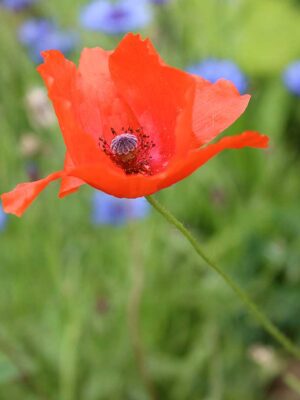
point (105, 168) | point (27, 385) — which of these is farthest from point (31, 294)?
point (105, 168)

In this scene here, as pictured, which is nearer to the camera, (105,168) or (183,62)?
(105,168)

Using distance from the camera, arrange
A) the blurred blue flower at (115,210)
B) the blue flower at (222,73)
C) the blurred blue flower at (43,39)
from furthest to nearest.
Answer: the blurred blue flower at (43,39), the blue flower at (222,73), the blurred blue flower at (115,210)

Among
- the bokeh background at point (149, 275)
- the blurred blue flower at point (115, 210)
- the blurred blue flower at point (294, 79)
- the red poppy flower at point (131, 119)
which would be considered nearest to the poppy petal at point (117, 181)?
the red poppy flower at point (131, 119)

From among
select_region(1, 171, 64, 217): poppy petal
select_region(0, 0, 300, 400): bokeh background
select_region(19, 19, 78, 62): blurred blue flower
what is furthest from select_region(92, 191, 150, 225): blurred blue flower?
select_region(1, 171, 64, 217): poppy petal

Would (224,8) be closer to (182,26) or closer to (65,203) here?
(182,26)

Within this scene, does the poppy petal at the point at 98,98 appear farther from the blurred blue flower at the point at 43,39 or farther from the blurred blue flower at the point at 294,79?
the blurred blue flower at the point at 43,39

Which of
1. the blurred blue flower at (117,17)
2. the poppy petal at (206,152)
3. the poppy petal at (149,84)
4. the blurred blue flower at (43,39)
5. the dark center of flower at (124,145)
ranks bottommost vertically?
the poppy petal at (206,152)

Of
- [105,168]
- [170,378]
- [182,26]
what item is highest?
[182,26]
